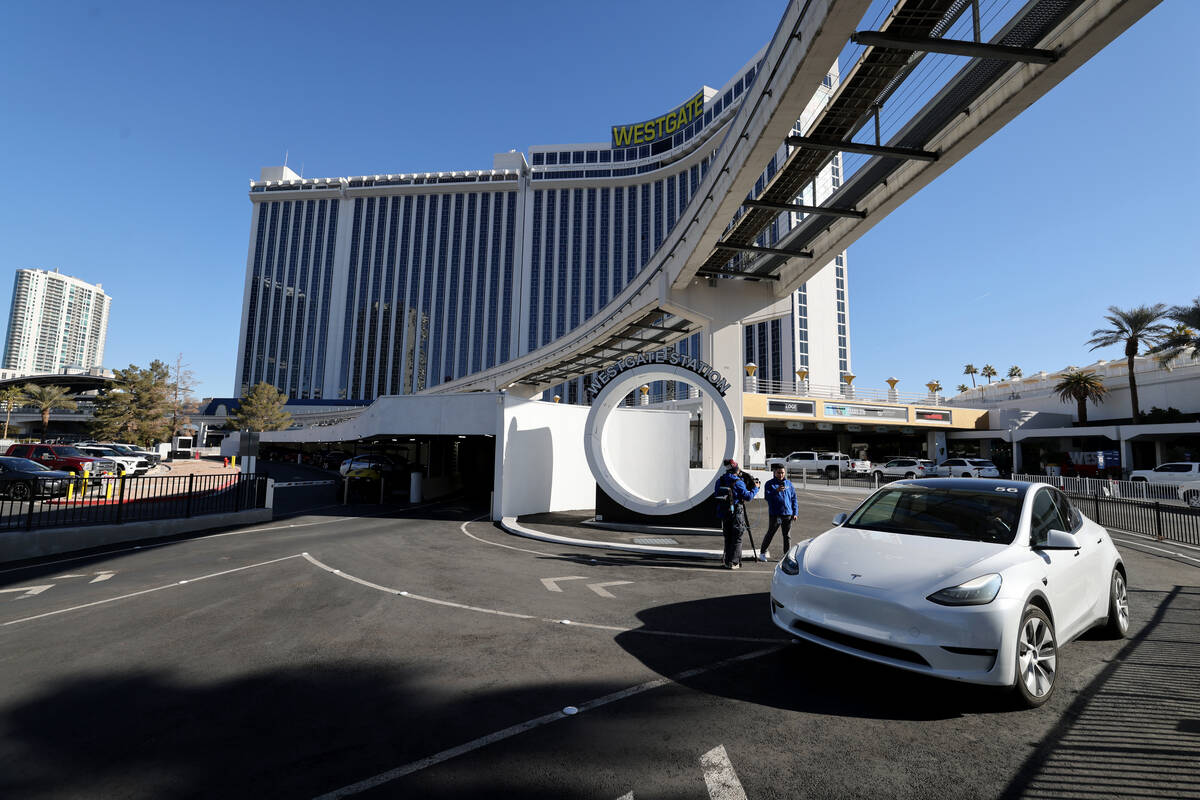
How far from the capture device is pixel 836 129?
41.6 ft

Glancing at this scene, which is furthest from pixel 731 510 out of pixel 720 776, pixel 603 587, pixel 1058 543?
pixel 720 776

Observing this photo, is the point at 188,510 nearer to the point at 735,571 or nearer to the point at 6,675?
the point at 6,675

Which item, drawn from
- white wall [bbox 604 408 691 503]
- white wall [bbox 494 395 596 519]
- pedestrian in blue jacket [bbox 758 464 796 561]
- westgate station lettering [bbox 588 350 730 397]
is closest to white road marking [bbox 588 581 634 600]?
pedestrian in blue jacket [bbox 758 464 796 561]

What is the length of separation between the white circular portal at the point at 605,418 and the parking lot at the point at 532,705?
20.4 ft

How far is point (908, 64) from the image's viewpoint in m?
10.9

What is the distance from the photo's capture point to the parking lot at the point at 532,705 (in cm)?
301

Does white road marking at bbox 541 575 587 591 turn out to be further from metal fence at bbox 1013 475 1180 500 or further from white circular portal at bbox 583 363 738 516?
metal fence at bbox 1013 475 1180 500

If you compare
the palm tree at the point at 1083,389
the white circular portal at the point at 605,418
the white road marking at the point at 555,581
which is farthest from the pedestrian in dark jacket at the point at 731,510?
the palm tree at the point at 1083,389

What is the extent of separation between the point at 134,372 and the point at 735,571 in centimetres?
5441

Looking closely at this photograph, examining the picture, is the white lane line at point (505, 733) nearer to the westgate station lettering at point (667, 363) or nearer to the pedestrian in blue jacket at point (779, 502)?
the pedestrian in blue jacket at point (779, 502)

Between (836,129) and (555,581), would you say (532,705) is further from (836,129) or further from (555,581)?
(836,129)

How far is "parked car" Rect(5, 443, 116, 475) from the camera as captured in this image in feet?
69.5

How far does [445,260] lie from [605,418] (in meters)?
→ 104

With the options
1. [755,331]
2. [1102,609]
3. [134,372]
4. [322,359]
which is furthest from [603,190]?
[1102,609]
